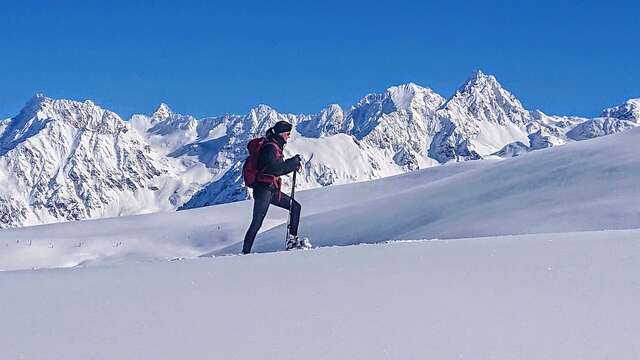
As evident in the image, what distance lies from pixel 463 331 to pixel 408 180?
49.5m

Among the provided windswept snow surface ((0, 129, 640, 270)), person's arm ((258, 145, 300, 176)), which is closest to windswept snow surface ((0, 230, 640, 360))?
person's arm ((258, 145, 300, 176))

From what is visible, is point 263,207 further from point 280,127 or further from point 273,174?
point 280,127

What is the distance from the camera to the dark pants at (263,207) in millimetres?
11578

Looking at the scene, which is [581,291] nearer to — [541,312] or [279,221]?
[541,312]

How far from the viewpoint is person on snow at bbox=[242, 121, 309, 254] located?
11102mm

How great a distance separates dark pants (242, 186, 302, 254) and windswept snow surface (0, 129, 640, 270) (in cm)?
847

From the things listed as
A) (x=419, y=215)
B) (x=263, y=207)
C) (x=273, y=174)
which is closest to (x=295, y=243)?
(x=263, y=207)

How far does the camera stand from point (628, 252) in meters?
7.24

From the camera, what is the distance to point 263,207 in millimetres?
11711

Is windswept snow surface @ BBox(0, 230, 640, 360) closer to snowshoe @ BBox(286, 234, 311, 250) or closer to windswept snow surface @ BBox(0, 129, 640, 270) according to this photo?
snowshoe @ BBox(286, 234, 311, 250)

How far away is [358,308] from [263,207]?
6140 millimetres

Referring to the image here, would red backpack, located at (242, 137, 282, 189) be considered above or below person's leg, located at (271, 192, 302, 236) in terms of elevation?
above

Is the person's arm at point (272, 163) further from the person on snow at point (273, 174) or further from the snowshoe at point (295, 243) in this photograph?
the snowshoe at point (295, 243)

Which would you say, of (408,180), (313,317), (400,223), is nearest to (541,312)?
(313,317)
